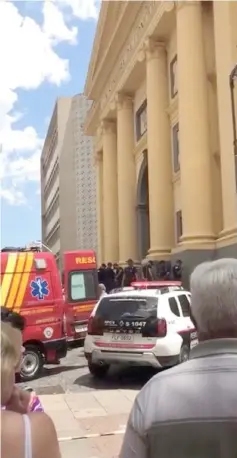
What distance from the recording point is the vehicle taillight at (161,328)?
10250mm

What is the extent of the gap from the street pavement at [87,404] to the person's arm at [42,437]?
4.40m

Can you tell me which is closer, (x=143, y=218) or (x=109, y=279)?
(x=109, y=279)

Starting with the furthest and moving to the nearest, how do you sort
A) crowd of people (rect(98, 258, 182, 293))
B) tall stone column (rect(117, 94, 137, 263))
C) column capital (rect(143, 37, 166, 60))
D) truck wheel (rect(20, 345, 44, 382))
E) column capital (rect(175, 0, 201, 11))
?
tall stone column (rect(117, 94, 137, 263))
column capital (rect(143, 37, 166, 60))
column capital (rect(175, 0, 201, 11))
crowd of people (rect(98, 258, 182, 293))
truck wheel (rect(20, 345, 44, 382))

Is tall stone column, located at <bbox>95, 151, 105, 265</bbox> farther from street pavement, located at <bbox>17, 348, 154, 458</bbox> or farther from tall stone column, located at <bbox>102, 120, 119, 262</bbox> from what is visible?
street pavement, located at <bbox>17, 348, 154, 458</bbox>

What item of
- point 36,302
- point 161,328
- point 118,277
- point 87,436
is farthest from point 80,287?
point 87,436

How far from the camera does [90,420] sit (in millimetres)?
7836

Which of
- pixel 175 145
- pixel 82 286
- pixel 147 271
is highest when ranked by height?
pixel 175 145

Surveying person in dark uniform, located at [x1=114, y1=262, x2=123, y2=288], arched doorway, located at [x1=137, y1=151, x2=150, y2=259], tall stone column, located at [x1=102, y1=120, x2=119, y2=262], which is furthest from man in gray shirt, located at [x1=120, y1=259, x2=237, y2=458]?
tall stone column, located at [x1=102, y1=120, x2=119, y2=262]

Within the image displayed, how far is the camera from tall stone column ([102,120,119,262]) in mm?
34719

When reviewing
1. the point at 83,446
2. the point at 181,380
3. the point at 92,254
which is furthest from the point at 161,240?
the point at 181,380

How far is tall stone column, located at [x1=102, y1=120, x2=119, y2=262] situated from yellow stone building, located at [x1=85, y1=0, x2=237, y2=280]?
0.19ft

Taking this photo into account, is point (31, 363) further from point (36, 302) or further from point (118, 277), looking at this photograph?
point (118, 277)

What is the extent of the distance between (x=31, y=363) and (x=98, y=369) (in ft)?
4.19

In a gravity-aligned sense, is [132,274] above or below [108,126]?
below
